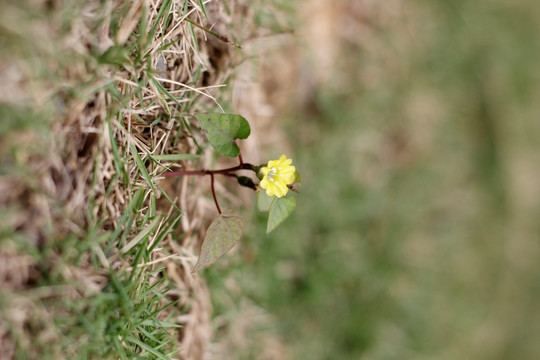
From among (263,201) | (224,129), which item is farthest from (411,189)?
(224,129)

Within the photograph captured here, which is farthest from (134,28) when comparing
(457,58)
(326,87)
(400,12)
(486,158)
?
(486,158)

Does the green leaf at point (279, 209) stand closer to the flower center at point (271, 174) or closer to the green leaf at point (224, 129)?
the flower center at point (271, 174)

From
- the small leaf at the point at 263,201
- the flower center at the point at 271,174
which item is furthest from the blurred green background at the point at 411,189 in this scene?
the flower center at the point at 271,174

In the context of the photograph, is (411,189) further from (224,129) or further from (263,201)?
(224,129)

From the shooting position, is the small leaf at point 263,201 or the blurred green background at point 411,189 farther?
the blurred green background at point 411,189

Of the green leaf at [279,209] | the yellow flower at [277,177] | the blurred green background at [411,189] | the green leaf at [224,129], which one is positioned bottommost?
the blurred green background at [411,189]

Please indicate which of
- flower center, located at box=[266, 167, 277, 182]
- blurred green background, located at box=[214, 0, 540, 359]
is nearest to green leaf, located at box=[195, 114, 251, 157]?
flower center, located at box=[266, 167, 277, 182]
